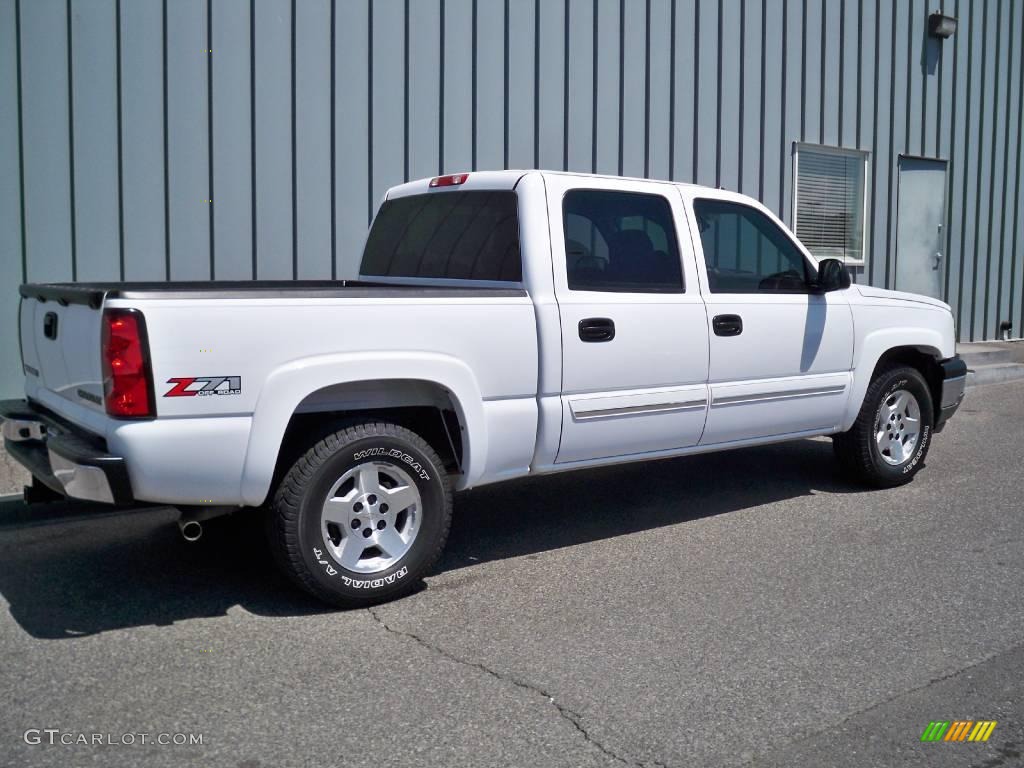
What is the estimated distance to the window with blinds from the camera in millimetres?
12875

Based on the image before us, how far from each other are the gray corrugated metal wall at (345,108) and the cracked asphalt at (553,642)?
2751 mm

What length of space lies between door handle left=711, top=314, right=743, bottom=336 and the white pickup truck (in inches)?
0.6

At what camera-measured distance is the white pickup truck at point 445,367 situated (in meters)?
4.29

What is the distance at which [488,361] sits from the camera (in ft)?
16.5

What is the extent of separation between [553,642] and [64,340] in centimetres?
247

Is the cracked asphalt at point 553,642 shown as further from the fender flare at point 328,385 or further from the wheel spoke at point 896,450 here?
the fender flare at point 328,385

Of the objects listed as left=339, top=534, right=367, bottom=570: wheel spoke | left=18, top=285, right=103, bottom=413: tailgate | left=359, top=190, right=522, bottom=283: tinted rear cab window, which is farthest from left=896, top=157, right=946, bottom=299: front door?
left=18, top=285, right=103, bottom=413: tailgate

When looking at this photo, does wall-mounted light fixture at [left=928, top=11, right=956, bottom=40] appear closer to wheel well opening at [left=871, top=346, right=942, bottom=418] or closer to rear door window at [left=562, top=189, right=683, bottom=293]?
wheel well opening at [left=871, top=346, right=942, bottom=418]

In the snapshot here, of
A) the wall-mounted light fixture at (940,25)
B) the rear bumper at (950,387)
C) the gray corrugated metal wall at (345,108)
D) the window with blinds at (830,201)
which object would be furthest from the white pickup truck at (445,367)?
the wall-mounted light fixture at (940,25)

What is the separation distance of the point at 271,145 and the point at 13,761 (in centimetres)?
610

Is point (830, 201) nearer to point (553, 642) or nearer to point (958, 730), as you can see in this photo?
point (553, 642)

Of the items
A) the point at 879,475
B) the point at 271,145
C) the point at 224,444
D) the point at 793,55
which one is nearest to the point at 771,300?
the point at 879,475

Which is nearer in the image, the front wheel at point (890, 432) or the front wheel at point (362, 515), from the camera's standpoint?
the front wheel at point (362, 515)

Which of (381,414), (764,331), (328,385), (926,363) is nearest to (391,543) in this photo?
(381,414)
